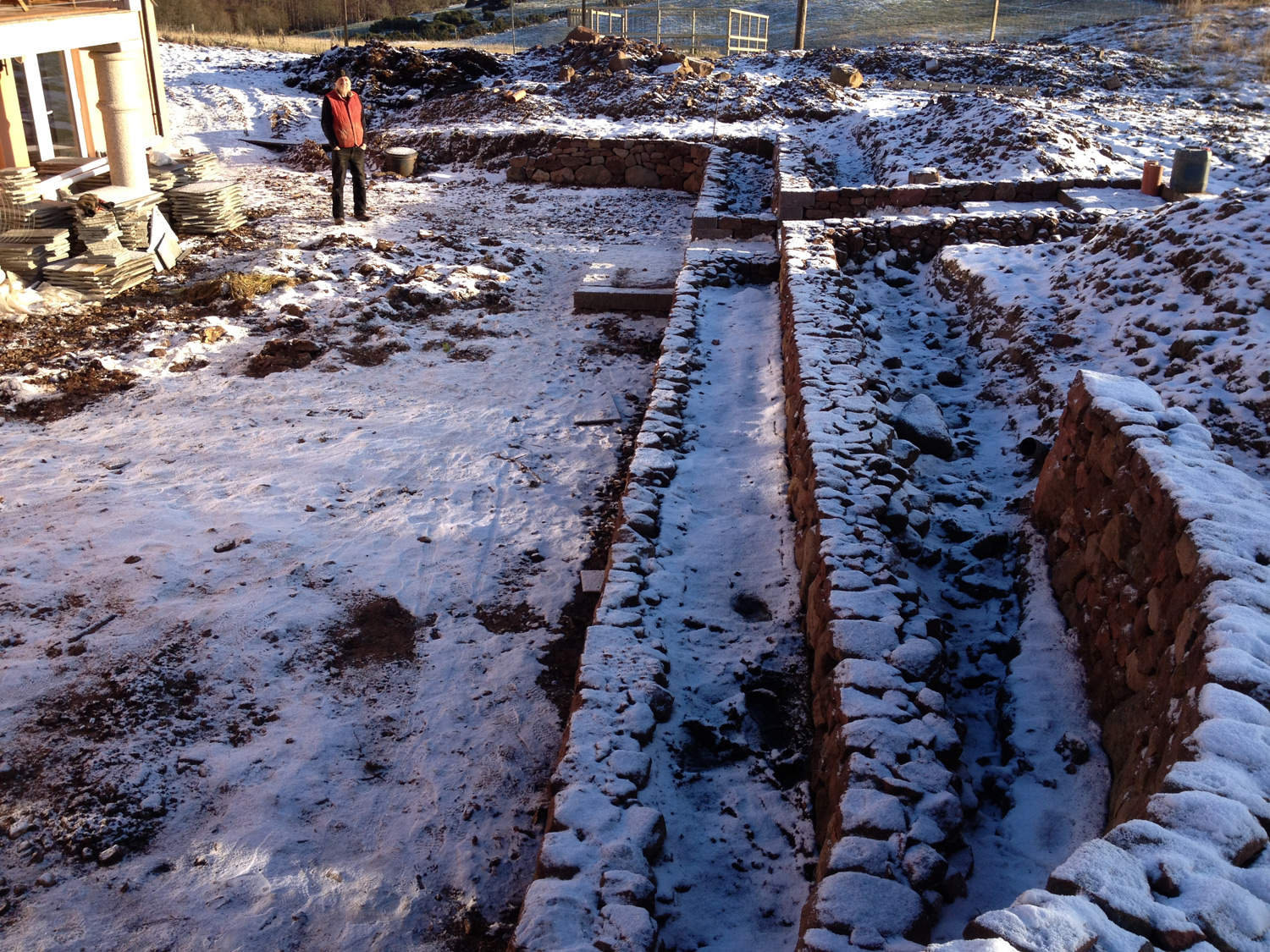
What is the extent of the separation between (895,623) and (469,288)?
6.24 m

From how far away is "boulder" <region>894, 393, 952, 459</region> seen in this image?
5.16 m

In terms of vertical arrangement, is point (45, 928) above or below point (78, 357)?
below

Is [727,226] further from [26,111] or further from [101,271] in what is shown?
[26,111]

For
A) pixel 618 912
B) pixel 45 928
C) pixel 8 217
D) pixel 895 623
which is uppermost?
pixel 8 217

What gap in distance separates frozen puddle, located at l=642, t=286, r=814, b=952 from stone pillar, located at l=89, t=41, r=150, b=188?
699cm

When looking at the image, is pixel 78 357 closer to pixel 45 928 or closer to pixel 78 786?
pixel 78 786

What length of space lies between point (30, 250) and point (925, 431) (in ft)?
25.8

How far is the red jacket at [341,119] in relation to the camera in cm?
983

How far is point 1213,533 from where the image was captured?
105 inches

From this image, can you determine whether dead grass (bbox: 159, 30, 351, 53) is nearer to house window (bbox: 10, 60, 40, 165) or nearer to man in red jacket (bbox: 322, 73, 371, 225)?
house window (bbox: 10, 60, 40, 165)

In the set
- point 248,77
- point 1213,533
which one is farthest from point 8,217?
point 248,77

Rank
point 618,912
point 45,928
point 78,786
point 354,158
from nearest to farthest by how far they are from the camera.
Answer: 1. point 618,912
2. point 45,928
3. point 78,786
4. point 354,158

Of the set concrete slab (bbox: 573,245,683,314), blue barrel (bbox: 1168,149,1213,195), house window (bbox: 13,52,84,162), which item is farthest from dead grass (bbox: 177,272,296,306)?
blue barrel (bbox: 1168,149,1213,195)

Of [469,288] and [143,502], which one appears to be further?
[469,288]
